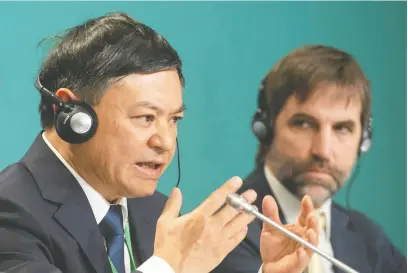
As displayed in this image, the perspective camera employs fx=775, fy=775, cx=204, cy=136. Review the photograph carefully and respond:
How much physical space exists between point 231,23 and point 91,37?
0.73 metres

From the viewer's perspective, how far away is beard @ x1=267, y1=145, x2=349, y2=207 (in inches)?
90.3

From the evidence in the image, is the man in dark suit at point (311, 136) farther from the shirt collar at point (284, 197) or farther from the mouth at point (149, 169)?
the mouth at point (149, 169)

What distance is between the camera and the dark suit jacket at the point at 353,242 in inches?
81.6

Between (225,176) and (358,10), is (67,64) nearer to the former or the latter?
(225,176)

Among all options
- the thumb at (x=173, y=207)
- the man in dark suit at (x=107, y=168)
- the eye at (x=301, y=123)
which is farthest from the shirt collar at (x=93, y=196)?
the eye at (x=301, y=123)

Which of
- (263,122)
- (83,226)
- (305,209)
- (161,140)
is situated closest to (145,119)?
(161,140)

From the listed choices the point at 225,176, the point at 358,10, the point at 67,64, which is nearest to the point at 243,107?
the point at 225,176

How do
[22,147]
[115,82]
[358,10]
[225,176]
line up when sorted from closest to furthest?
[115,82] < [22,147] < [225,176] < [358,10]

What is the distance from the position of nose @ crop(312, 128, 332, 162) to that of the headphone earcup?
0.89 m

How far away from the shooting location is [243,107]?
7.53 ft

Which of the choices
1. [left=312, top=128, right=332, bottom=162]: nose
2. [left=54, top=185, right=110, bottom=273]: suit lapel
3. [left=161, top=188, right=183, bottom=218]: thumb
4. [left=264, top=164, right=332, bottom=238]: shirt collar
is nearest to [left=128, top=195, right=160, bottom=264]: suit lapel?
[left=54, top=185, right=110, bottom=273]: suit lapel

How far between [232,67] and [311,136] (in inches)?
12.3

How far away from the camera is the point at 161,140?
5.45ft

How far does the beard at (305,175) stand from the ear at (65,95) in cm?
80
